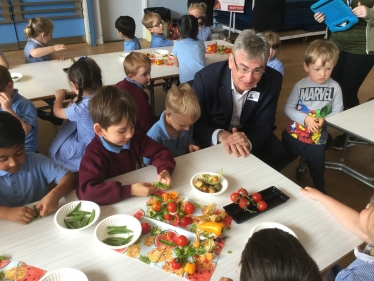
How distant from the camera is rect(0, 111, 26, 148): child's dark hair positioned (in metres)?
1.25

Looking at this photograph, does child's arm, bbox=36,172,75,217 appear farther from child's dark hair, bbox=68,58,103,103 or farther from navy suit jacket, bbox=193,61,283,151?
navy suit jacket, bbox=193,61,283,151

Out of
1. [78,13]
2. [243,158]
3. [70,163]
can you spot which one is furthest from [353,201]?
[78,13]

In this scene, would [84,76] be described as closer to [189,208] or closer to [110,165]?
[110,165]

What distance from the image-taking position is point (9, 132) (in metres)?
1.27

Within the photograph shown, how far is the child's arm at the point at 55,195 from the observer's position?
1218 mm

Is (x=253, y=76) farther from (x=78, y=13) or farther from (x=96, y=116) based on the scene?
(x=78, y=13)

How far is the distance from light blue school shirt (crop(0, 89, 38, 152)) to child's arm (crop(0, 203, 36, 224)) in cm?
94

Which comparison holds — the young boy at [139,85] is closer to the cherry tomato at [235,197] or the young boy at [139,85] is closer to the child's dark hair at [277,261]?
the cherry tomato at [235,197]

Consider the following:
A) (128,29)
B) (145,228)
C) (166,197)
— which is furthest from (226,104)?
(128,29)

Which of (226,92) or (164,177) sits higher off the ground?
(226,92)

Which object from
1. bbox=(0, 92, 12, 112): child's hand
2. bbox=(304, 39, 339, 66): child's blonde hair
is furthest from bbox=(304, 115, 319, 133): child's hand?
bbox=(0, 92, 12, 112): child's hand

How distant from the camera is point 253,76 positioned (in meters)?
1.84

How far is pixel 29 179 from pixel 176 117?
81cm

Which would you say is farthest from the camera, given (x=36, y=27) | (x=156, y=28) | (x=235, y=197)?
(x=156, y=28)
